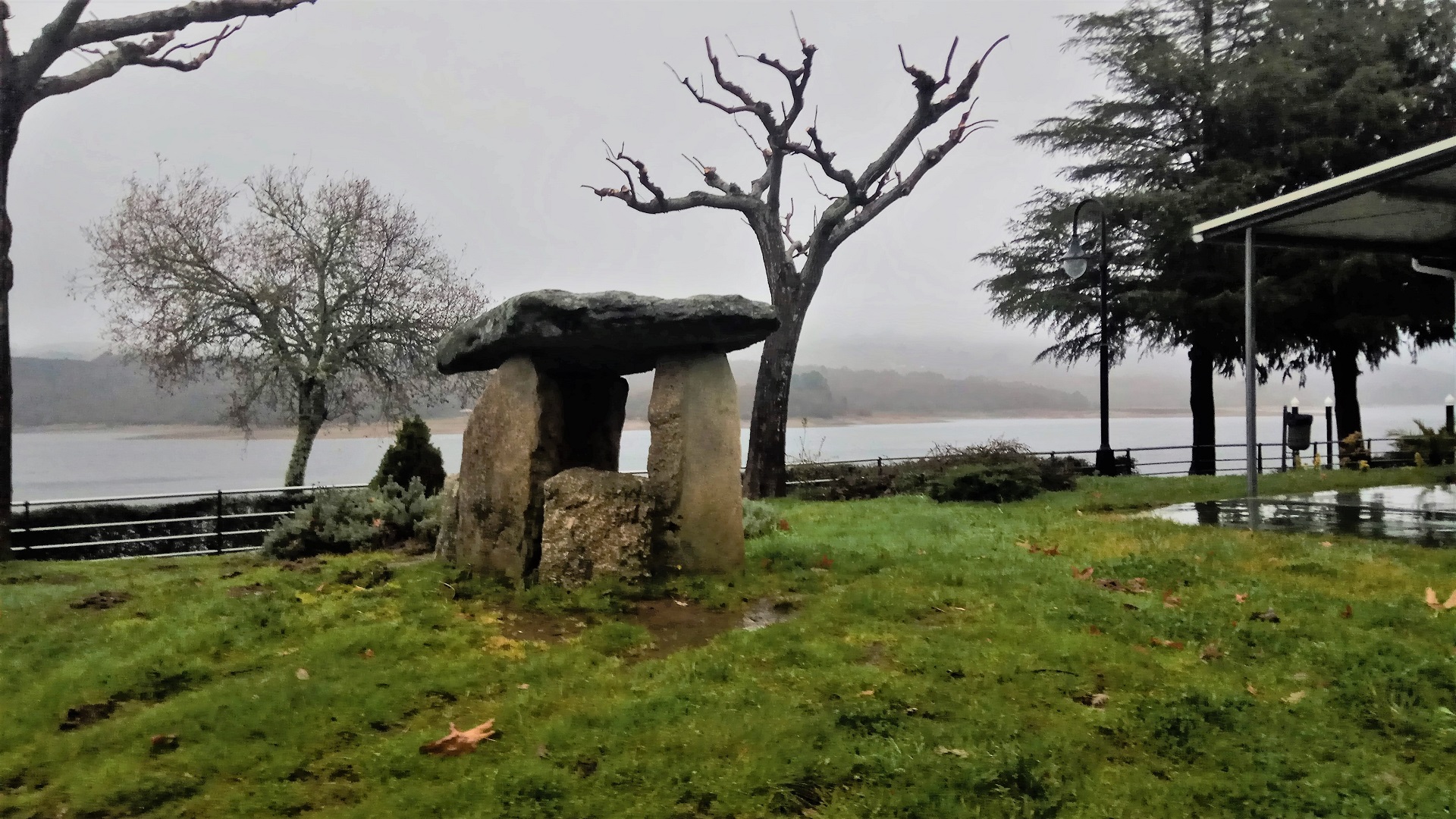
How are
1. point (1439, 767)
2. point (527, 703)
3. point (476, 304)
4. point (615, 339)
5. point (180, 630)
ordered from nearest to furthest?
point (1439, 767), point (527, 703), point (180, 630), point (615, 339), point (476, 304)

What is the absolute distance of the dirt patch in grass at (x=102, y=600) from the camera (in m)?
6.42

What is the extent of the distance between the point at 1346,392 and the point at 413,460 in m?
19.9

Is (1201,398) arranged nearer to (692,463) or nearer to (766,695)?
(692,463)

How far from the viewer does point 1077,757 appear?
332 cm

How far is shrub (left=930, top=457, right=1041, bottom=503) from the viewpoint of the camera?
39.2 feet

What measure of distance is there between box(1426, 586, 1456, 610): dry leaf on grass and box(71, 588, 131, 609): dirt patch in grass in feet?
29.0

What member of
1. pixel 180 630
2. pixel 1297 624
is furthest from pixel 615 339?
pixel 1297 624

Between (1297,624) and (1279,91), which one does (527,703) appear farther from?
(1279,91)

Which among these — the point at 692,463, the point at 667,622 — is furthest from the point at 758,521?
the point at 667,622

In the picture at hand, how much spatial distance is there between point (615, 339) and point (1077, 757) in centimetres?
393

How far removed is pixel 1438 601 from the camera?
208 inches

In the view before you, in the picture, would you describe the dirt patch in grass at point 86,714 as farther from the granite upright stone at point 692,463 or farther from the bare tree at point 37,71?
the bare tree at point 37,71

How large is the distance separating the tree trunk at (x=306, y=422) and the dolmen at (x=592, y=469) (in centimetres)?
1159

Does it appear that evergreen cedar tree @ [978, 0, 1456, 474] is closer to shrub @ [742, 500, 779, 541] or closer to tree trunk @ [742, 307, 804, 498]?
tree trunk @ [742, 307, 804, 498]
